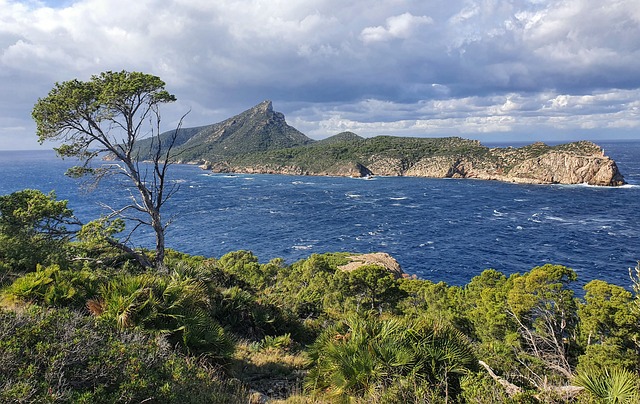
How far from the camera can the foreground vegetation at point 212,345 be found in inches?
177

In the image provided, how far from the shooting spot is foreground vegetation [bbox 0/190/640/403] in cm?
450

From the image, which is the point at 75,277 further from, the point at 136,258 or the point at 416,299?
the point at 416,299

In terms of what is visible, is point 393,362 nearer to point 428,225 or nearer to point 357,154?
point 428,225

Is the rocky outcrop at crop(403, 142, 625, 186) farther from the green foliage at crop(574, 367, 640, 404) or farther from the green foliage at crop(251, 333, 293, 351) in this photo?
the green foliage at crop(574, 367, 640, 404)

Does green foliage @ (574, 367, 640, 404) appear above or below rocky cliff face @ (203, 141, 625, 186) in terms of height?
above

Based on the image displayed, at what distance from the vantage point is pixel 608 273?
37750mm

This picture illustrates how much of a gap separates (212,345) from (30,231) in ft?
33.6

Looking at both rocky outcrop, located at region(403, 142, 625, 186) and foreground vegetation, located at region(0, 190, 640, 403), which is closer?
foreground vegetation, located at region(0, 190, 640, 403)

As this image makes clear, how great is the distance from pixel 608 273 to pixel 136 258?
1781 inches

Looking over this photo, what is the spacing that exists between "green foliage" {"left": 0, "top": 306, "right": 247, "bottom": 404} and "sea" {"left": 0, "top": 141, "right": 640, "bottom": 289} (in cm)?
1158

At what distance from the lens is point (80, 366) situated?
4.43 metres

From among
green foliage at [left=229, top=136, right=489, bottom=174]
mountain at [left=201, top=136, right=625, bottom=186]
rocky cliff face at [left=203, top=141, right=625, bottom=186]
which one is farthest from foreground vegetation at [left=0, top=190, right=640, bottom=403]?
green foliage at [left=229, top=136, right=489, bottom=174]

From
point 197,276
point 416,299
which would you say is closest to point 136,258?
point 197,276

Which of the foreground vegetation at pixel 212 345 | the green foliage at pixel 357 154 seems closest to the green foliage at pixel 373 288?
the foreground vegetation at pixel 212 345
